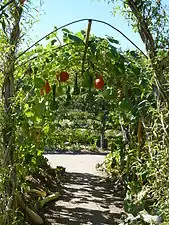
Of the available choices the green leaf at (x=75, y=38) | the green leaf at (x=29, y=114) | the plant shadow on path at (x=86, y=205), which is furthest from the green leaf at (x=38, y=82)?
the plant shadow on path at (x=86, y=205)

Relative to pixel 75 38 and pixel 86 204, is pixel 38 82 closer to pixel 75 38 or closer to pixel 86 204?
pixel 75 38

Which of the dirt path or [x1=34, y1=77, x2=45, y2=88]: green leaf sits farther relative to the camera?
the dirt path

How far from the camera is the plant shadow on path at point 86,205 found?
3454 mm

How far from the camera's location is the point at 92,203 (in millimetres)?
4082

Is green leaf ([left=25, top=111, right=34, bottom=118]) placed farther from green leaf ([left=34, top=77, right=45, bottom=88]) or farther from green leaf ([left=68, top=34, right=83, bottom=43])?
green leaf ([left=68, top=34, right=83, bottom=43])

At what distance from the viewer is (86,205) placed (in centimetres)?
398

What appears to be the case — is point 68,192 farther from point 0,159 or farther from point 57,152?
point 57,152

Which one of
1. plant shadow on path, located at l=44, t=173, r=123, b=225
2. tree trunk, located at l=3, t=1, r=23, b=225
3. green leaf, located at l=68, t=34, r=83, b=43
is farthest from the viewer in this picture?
plant shadow on path, located at l=44, t=173, r=123, b=225

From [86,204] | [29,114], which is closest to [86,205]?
[86,204]

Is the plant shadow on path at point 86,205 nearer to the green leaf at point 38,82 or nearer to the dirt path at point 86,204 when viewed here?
the dirt path at point 86,204

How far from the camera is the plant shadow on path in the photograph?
11.3 feet

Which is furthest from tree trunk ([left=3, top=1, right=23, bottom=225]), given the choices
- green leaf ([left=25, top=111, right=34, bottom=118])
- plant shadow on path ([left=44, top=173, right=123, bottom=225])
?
plant shadow on path ([left=44, top=173, right=123, bottom=225])

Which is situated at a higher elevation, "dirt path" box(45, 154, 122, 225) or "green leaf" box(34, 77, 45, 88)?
"green leaf" box(34, 77, 45, 88)

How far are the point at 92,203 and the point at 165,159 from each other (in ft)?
9.28
